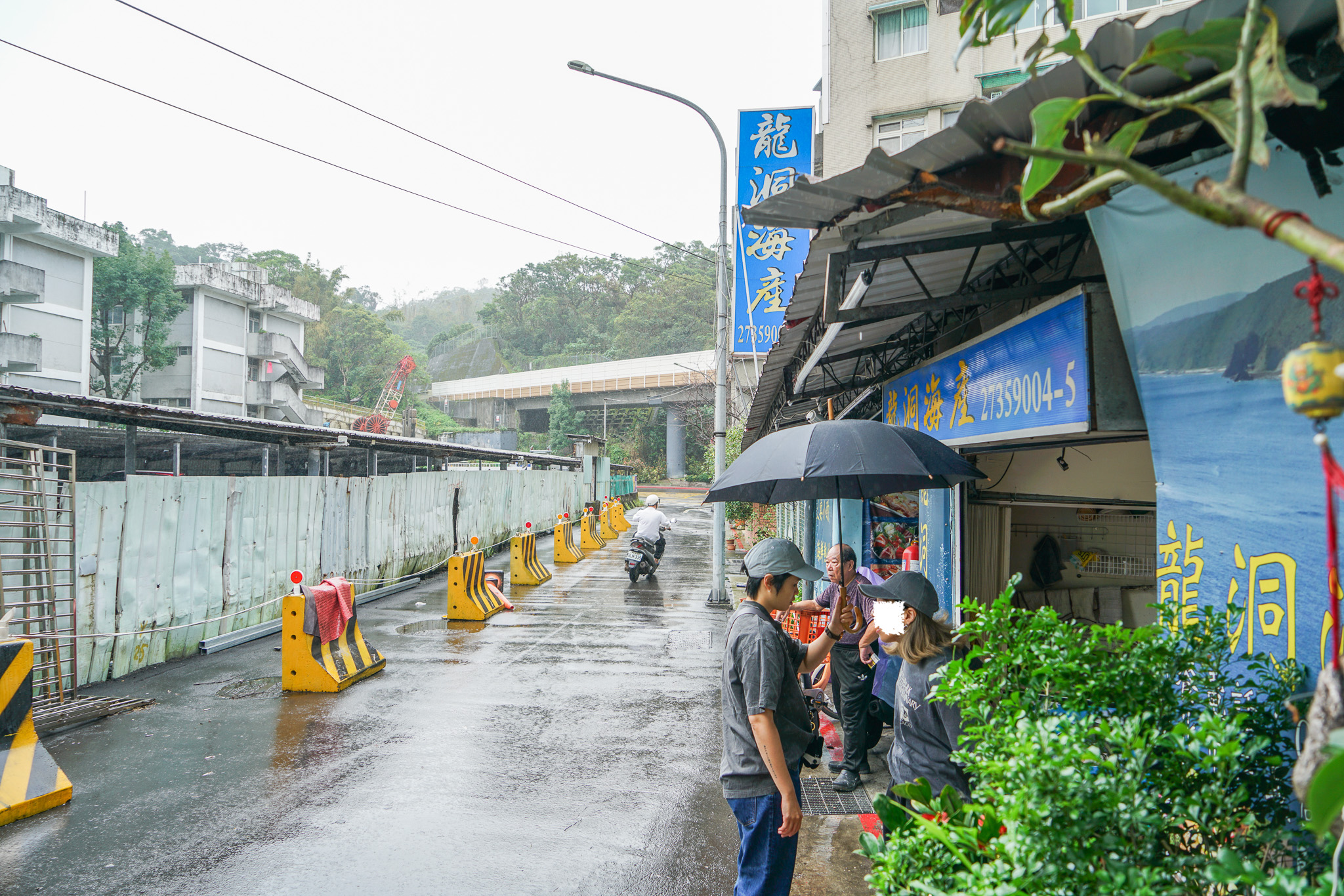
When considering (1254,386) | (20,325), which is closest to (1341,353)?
(1254,386)

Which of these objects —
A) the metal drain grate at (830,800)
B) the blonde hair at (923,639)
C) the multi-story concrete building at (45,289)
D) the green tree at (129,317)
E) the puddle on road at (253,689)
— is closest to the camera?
the blonde hair at (923,639)

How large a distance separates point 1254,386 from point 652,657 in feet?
26.3

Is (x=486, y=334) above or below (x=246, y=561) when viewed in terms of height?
above

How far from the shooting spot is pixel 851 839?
4820mm

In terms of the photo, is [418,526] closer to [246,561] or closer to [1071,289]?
[246,561]

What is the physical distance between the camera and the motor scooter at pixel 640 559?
1602cm

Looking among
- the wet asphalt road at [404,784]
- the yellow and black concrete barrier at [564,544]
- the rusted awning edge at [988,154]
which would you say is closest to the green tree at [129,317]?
the yellow and black concrete barrier at [564,544]

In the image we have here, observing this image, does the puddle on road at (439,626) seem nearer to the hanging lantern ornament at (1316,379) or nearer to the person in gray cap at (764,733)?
the person in gray cap at (764,733)

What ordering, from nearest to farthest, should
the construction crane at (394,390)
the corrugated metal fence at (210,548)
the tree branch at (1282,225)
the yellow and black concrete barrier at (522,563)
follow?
the tree branch at (1282,225) → the corrugated metal fence at (210,548) → the yellow and black concrete barrier at (522,563) → the construction crane at (394,390)

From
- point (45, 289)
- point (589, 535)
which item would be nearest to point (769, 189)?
point (589, 535)

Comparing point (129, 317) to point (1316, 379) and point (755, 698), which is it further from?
point (1316, 379)

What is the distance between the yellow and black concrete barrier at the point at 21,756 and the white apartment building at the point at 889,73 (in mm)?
19551

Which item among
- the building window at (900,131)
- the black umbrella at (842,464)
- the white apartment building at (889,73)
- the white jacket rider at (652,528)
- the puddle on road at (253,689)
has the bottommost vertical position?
the puddle on road at (253,689)

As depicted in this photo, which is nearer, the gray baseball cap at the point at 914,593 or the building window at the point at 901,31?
the gray baseball cap at the point at 914,593
